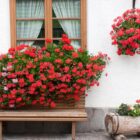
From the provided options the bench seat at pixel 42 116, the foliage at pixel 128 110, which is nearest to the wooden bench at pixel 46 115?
the bench seat at pixel 42 116

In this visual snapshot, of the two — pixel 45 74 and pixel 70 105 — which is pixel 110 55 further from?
pixel 45 74

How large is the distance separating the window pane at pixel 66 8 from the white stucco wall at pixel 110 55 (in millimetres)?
217

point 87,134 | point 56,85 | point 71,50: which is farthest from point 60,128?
point 71,50

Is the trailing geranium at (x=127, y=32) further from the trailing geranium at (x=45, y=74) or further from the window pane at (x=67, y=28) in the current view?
the window pane at (x=67, y=28)

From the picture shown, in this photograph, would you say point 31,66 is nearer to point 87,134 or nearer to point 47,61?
point 47,61

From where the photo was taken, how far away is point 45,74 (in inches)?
257

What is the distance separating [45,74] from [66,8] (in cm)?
129

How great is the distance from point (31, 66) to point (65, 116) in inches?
36.5

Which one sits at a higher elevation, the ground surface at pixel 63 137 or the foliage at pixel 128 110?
the foliage at pixel 128 110

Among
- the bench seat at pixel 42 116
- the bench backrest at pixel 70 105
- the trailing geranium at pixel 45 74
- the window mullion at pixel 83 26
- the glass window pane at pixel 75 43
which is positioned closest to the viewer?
the bench seat at pixel 42 116

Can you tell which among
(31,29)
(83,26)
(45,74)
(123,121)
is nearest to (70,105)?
(45,74)

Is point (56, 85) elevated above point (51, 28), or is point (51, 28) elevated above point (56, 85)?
point (51, 28)

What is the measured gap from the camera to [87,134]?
6992 millimetres

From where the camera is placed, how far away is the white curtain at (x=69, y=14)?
7.11 meters
